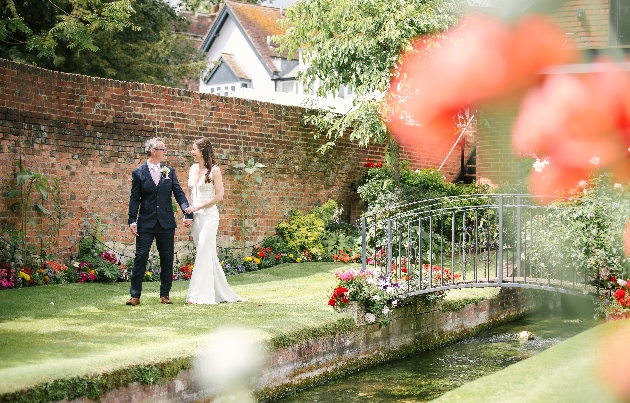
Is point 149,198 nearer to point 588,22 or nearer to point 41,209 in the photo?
point 41,209

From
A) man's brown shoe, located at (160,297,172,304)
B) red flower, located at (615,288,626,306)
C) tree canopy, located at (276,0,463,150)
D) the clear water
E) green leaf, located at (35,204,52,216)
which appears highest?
tree canopy, located at (276,0,463,150)

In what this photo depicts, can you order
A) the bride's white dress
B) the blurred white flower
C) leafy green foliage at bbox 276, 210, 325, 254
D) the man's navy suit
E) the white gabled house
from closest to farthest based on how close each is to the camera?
the blurred white flower < the man's navy suit < the bride's white dress < leafy green foliage at bbox 276, 210, 325, 254 < the white gabled house

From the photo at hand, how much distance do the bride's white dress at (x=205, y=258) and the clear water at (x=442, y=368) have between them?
1753mm

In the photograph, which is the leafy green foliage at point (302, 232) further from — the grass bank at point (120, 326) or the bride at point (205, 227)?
the bride at point (205, 227)

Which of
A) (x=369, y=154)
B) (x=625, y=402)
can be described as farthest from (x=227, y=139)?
(x=625, y=402)

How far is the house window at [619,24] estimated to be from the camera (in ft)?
3.02

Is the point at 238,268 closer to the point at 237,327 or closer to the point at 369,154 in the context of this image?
the point at 369,154

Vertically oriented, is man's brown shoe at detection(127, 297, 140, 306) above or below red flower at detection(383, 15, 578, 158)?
below

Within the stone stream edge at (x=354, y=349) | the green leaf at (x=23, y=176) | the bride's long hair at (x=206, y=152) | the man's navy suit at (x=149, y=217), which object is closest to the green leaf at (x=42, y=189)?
the green leaf at (x=23, y=176)

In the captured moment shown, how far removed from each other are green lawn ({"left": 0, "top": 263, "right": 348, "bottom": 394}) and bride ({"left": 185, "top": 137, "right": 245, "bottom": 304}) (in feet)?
0.81

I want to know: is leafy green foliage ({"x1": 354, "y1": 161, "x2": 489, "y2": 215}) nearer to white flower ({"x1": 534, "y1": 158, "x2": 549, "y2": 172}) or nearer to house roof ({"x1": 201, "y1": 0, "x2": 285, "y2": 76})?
white flower ({"x1": 534, "y1": 158, "x2": 549, "y2": 172})

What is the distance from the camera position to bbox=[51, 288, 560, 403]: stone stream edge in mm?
5867

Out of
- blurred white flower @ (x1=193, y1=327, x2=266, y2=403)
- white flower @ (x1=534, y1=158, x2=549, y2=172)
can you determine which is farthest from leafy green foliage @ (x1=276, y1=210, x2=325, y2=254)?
white flower @ (x1=534, y1=158, x2=549, y2=172)

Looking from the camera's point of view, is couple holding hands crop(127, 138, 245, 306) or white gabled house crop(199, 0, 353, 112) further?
white gabled house crop(199, 0, 353, 112)
